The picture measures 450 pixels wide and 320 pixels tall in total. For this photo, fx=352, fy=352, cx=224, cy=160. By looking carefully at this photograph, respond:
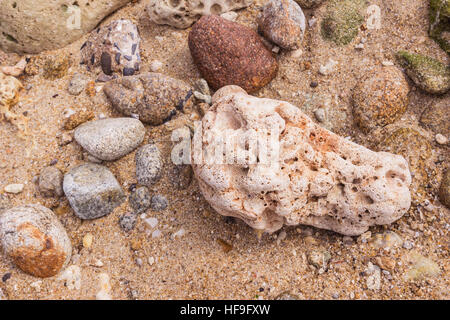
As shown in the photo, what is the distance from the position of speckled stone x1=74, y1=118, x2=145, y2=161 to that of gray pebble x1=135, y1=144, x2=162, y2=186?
15cm

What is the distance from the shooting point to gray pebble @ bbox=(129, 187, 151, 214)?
10.6ft

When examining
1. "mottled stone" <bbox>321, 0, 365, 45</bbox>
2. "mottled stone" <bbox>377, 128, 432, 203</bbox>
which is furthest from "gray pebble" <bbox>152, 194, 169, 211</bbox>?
"mottled stone" <bbox>321, 0, 365, 45</bbox>

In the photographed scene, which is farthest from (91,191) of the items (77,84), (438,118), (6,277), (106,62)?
(438,118)

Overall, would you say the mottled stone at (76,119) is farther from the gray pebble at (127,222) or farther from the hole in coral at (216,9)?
the hole in coral at (216,9)

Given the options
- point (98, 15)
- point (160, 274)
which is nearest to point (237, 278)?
point (160, 274)

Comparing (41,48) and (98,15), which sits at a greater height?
(98,15)

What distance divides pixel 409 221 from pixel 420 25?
1.98 metres

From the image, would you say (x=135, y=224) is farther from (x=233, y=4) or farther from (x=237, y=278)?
(x=233, y=4)

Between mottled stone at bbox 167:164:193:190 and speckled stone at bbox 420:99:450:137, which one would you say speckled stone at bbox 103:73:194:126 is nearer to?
mottled stone at bbox 167:164:193:190

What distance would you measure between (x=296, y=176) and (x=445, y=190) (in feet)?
4.48

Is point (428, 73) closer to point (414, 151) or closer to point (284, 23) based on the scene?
point (414, 151)

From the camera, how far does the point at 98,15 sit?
155 inches

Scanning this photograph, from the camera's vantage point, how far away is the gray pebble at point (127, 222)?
316 centimetres

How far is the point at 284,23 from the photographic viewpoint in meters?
3.51
